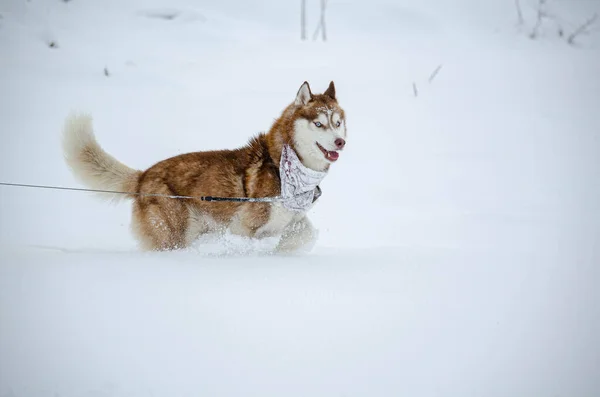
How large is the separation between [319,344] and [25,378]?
132 cm

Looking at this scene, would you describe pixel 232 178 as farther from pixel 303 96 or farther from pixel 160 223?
pixel 303 96

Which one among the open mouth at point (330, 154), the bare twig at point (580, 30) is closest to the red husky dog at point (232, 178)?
the open mouth at point (330, 154)

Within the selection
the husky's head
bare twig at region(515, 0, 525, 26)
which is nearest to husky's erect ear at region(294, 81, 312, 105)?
the husky's head

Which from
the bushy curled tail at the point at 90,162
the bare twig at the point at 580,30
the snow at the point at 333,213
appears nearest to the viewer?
the snow at the point at 333,213

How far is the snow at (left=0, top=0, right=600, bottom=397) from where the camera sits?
2396mm

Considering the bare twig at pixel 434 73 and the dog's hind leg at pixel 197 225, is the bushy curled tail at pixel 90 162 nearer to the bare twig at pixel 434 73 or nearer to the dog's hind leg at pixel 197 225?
the dog's hind leg at pixel 197 225

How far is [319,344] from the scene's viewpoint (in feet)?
8.25

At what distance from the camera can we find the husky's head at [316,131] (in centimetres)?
349

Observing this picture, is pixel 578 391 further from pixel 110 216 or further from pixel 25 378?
pixel 110 216

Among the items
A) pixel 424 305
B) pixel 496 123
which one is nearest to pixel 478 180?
pixel 496 123

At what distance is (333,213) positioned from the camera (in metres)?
5.80

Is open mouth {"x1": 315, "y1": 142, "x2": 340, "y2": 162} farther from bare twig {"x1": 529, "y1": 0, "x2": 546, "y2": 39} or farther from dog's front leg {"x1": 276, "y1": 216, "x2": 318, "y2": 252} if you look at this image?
bare twig {"x1": 529, "y1": 0, "x2": 546, "y2": 39}

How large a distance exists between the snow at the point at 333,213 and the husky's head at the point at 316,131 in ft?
2.42

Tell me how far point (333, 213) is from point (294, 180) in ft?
7.90
